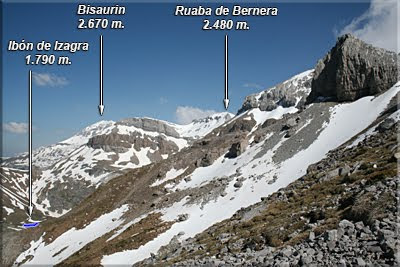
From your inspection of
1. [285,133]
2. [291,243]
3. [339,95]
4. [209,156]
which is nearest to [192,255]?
[291,243]

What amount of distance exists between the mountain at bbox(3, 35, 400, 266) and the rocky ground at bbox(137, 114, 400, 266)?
0.10 metres

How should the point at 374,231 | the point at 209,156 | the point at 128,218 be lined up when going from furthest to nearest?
1. the point at 209,156
2. the point at 128,218
3. the point at 374,231

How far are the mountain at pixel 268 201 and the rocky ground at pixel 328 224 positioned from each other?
4.1 inches

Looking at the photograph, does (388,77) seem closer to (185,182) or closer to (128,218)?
(185,182)

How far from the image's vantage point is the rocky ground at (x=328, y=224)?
15906 millimetres

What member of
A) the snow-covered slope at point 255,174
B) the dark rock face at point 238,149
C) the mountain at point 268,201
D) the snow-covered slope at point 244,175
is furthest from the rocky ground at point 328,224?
the dark rock face at point 238,149

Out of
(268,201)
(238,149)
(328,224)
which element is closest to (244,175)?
(238,149)

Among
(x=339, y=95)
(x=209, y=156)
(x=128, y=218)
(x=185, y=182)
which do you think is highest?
(x=339, y=95)

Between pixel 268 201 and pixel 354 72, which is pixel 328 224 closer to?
pixel 268 201

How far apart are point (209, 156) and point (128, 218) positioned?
2435 cm

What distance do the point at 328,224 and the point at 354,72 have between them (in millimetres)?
62032

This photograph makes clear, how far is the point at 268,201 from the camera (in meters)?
39.0

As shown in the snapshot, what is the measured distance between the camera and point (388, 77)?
6712cm

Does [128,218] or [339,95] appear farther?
[339,95]
